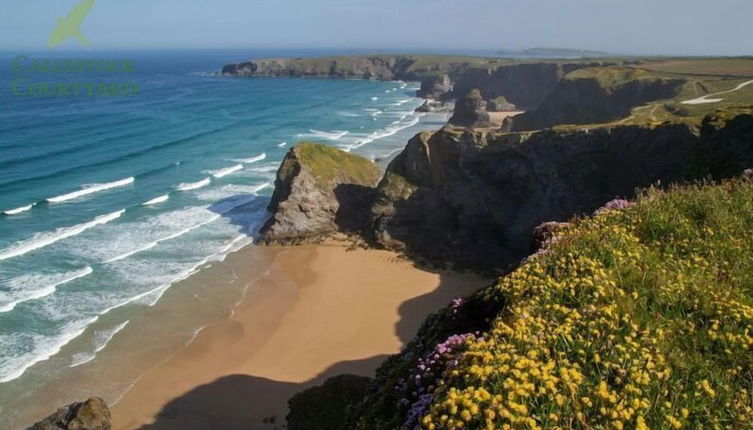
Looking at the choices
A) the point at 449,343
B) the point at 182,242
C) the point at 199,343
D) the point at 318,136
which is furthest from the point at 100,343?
the point at 318,136

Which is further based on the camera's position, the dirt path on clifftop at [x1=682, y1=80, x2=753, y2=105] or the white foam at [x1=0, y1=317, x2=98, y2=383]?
the dirt path on clifftop at [x1=682, y1=80, x2=753, y2=105]

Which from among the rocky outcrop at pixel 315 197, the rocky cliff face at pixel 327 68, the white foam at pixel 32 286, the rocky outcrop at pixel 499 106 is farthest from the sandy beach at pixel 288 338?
the rocky cliff face at pixel 327 68

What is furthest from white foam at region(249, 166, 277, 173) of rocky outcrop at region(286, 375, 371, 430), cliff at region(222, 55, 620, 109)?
cliff at region(222, 55, 620, 109)

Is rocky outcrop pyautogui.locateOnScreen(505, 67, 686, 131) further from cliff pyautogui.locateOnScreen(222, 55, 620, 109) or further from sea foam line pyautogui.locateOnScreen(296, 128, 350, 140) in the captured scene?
cliff pyautogui.locateOnScreen(222, 55, 620, 109)

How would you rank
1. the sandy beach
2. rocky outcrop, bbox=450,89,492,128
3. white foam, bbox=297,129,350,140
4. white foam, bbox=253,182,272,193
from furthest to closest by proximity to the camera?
1. rocky outcrop, bbox=450,89,492,128
2. white foam, bbox=297,129,350,140
3. white foam, bbox=253,182,272,193
4. the sandy beach

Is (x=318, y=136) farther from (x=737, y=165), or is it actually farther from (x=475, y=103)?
(x=737, y=165)

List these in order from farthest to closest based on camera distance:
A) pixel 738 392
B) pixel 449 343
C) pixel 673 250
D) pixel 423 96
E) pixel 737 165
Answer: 1. pixel 423 96
2. pixel 737 165
3. pixel 673 250
4. pixel 449 343
5. pixel 738 392
